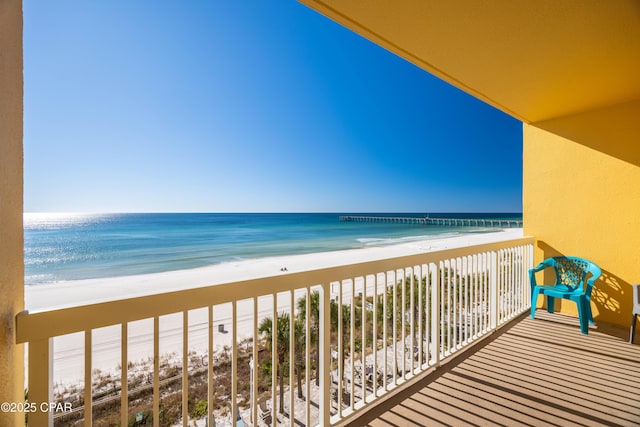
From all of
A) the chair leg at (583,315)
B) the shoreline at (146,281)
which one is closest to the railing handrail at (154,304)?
the chair leg at (583,315)

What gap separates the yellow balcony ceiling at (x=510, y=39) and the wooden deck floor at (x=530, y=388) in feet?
7.55

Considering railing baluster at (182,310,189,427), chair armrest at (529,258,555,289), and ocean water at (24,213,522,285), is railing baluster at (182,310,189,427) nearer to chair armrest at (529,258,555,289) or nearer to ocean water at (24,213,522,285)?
chair armrest at (529,258,555,289)

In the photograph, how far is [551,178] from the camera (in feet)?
11.3

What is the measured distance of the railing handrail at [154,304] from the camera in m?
0.88

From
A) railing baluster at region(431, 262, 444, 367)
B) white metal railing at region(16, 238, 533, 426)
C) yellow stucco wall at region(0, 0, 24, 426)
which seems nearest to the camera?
yellow stucco wall at region(0, 0, 24, 426)

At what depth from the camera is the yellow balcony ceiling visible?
145cm

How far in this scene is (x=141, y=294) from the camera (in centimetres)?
104

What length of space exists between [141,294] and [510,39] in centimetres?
241


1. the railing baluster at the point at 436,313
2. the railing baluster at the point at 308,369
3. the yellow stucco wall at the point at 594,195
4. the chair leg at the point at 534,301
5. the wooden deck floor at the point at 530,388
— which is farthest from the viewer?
the chair leg at the point at 534,301

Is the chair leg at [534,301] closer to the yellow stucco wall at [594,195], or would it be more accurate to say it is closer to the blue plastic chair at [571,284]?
the blue plastic chair at [571,284]

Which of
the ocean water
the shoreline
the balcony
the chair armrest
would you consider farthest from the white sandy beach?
the chair armrest

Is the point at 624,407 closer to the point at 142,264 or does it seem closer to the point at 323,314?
the point at 323,314

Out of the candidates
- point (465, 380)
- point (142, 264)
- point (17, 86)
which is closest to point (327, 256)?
point (142, 264)

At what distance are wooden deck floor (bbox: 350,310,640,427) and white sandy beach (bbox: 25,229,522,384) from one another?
3.22 feet
